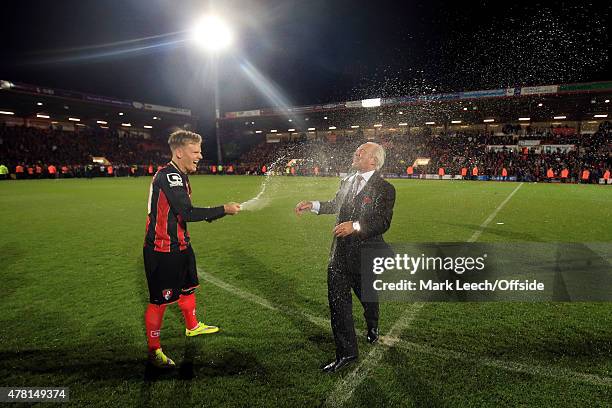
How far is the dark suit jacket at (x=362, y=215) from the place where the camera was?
281 centimetres

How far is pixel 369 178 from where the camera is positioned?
2875 mm

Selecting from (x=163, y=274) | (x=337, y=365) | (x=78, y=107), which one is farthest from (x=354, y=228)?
(x=78, y=107)

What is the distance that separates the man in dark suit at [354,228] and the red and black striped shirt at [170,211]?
1038mm

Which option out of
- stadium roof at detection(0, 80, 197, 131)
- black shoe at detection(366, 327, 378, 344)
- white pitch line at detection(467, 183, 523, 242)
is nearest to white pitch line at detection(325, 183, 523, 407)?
black shoe at detection(366, 327, 378, 344)

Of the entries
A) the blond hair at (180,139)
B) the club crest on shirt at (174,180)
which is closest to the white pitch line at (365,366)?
the club crest on shirt at (174,180)

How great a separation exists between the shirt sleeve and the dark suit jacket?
1.08 metres

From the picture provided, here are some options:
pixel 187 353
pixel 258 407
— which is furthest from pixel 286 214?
pixel 258 407

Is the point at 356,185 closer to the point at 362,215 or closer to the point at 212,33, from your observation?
the point at 362,215

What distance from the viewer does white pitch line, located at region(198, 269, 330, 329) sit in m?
3.98

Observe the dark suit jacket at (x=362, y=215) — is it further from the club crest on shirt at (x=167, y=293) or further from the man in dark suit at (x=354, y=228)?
the club crest on shirt at (x=167, y=293)

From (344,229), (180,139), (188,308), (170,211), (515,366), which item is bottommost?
(515,366)

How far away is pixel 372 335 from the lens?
3449 mm

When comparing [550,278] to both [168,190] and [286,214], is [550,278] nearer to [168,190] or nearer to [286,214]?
[168,190]

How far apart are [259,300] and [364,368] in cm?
188
